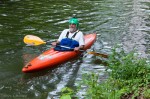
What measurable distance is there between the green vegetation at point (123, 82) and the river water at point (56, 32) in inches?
51.3

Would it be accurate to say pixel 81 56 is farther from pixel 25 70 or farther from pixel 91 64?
pixel 25 70

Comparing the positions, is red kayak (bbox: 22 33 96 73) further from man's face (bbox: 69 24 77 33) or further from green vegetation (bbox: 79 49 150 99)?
green vegetation (bbox: 79 49 150 99)

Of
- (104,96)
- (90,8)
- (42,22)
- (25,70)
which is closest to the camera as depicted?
Result: (104,96)

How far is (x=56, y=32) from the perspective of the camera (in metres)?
10.8

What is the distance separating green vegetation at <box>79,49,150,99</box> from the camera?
4.30 metres

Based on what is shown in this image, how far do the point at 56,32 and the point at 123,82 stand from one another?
598 centimetres

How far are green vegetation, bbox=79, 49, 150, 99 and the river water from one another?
130 cm

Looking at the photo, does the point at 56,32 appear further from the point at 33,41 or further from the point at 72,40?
the point at 72,40

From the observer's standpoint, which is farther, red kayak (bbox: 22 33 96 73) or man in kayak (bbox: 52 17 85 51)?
man in kayak (bbox: 52 17 85 51)

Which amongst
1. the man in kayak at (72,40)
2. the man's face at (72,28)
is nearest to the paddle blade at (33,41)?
the man in kayak at (72,40)

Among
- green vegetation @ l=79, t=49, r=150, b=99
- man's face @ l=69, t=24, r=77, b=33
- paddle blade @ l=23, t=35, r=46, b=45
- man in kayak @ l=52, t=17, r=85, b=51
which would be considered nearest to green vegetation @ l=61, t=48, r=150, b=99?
green vegetation @ l=79, t=49, r=150, b=99

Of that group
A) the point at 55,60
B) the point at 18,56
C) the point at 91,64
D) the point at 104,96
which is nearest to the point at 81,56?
the point at 91,64

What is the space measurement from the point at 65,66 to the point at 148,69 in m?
2.93

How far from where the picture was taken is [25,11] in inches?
561
